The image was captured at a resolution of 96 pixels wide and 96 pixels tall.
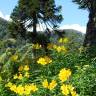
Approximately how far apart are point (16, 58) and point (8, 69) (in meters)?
0.32

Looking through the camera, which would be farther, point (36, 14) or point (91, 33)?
point (36, 14)

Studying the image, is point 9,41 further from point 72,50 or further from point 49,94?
point 49,94

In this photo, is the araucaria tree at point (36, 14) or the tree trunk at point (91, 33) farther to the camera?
the araucaria tree at point (36, 14)

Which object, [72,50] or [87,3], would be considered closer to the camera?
[72,50]

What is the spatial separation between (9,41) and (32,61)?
99cm

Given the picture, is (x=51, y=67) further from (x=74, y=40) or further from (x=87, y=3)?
(x=87, y=3)

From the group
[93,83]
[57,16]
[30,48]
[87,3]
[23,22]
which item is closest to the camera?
[93,83]

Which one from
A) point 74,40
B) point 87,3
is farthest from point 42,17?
point 74,40

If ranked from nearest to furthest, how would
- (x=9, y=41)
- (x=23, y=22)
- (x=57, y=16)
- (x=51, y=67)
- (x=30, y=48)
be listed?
(x=51, y=67) < (x=30, y=48) < (x=9, y=41) < (x=57, y=16) < (x=23, y=22)

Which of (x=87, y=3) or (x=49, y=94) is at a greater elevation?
(x=87, y=3)

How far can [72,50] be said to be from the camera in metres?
8.83

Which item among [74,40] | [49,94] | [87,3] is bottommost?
[49,94]

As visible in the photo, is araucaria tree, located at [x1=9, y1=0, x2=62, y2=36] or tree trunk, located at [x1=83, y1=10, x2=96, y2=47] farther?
araucaria tree, located at [x1=9, y1=0, x2=62, y2=36]

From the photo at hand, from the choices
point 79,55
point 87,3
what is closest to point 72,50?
point 79,55
